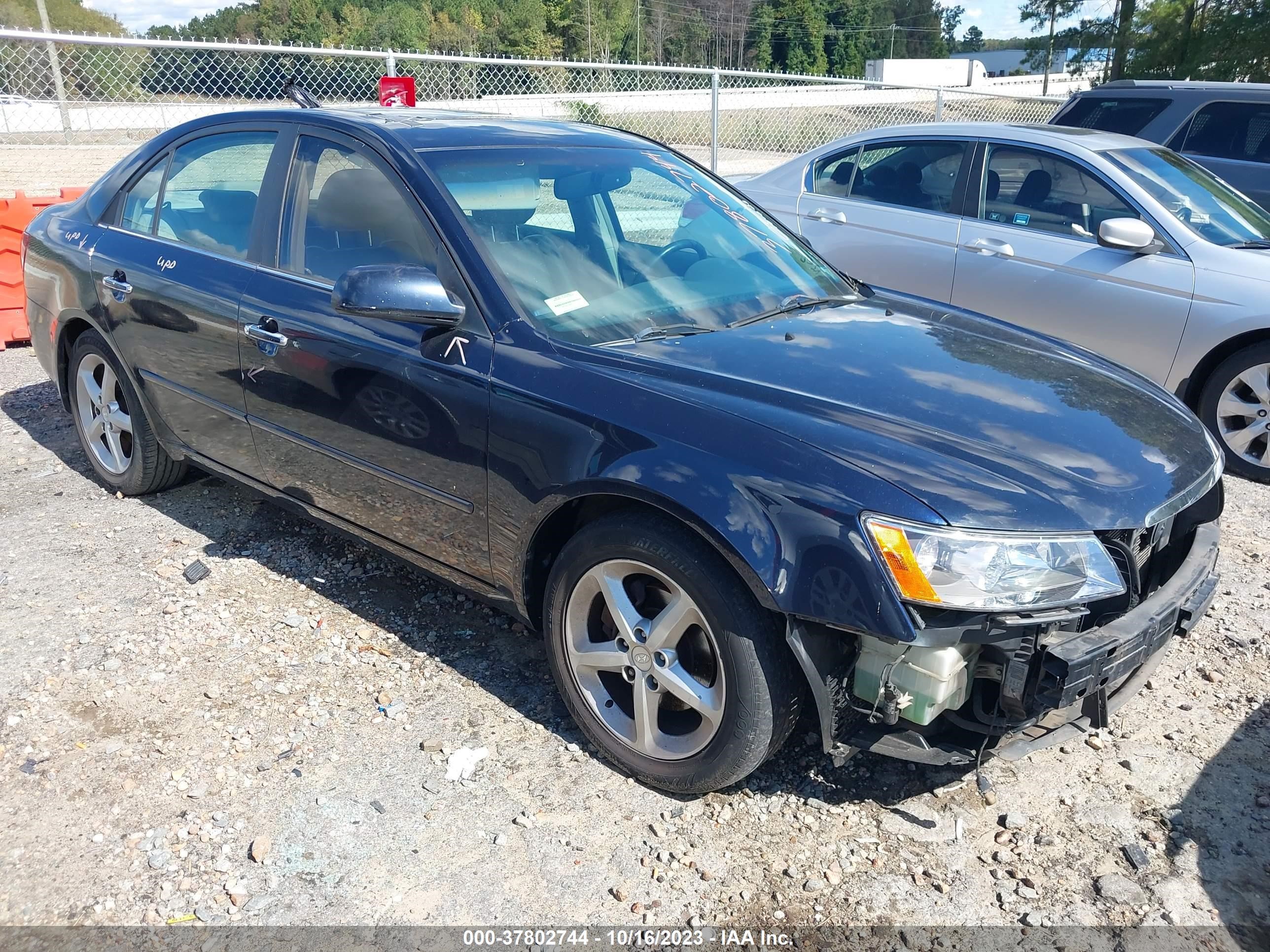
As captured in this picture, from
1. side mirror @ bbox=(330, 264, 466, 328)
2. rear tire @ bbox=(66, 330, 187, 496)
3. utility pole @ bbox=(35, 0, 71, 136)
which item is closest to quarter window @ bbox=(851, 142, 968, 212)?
side mirror @ bbox=(330, 264, 466, 328)

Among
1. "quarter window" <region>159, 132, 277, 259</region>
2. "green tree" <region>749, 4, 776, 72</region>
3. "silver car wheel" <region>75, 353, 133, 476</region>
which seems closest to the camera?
"quarter window" <region>159, 132, 277, 259</region>

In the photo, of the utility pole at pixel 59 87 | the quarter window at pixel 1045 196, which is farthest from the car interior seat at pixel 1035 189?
the utility pole at pixel 59 87

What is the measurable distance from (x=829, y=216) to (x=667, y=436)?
450cm

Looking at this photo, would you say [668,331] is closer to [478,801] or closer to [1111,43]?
[478,801]

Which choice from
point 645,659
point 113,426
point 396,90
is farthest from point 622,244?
point 396,90

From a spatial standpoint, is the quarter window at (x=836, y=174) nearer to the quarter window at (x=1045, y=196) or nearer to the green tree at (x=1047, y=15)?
the quarter window at (x=1045, y=196)

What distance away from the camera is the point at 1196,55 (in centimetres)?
1902

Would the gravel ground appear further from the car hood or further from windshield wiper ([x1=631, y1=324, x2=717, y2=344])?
windshield wiper ([x1=631, y1=324, x2=717, y2=344])

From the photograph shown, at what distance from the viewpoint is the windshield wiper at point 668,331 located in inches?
116

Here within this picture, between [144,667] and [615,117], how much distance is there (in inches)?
412

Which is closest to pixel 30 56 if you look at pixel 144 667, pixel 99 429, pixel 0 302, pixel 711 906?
pixel 0 302

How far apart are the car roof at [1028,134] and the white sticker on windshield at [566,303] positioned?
13.1 ft

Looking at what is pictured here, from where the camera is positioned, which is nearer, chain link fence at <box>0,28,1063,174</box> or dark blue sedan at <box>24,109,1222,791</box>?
dark blue sedan at <box>24,109,1222,791</box>

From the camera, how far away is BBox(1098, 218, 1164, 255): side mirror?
5.25 metres
